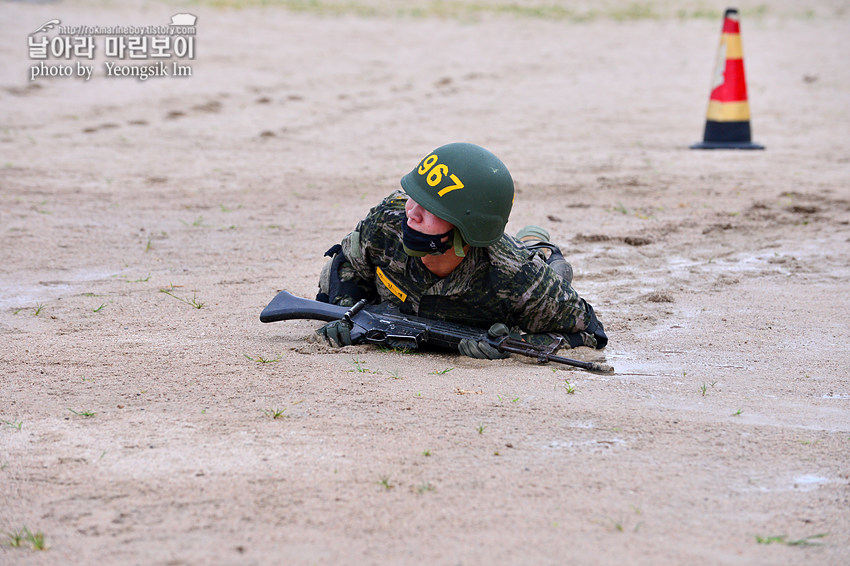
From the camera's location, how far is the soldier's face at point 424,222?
345cm

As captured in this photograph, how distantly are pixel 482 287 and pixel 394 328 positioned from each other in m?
0.42

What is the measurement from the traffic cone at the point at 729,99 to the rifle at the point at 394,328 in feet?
18.3

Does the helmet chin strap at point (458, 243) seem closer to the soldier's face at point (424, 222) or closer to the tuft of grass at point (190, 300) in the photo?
the soldier's face at point (424, 222)

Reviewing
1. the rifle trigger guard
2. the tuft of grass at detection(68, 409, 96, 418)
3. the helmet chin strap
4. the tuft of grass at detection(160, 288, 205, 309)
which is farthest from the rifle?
the tuft of grass at detection(68, 409, 96, 418)

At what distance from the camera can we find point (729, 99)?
27.5ft

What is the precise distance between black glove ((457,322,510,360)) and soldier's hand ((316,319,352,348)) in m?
0.50

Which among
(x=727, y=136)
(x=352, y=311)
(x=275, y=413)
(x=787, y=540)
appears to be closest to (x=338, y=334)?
(x=352, y=311)

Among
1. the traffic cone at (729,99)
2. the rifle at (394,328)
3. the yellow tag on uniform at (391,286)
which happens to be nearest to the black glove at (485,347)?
the rifle at (394,328)

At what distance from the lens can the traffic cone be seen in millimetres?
8305

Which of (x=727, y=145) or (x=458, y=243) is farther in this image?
(x=727, y=145)

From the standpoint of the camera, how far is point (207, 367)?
11.7ft

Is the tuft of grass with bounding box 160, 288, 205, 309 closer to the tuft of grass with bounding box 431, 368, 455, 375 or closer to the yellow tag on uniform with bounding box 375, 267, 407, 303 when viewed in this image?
the yellow tag on uniform with bounding box 375, 267, 407, 303

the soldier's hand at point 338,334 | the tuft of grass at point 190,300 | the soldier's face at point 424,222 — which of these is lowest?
the tuft of grass at point 190,300

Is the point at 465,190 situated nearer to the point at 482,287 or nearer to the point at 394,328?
the point at 482,287
